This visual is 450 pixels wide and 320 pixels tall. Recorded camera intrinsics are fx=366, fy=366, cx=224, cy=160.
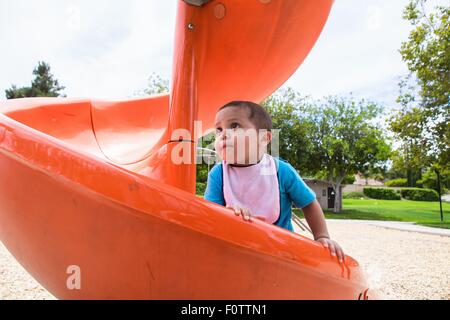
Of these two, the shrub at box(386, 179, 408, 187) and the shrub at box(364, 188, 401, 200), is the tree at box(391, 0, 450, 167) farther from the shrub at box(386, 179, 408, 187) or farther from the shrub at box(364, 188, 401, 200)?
the shrub at box(386, 179, 408, 187)

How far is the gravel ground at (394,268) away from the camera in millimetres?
2453

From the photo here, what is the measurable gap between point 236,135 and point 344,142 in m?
14.0

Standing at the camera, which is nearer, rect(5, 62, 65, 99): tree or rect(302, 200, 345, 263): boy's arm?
rect(302, 200, 345, 263): boy's arm

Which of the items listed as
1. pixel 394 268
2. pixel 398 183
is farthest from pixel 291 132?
pixel 398 183

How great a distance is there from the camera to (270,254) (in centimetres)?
72

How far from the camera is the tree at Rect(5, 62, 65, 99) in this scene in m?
23.1

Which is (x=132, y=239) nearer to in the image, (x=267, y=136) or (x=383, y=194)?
(x=267, y=136)

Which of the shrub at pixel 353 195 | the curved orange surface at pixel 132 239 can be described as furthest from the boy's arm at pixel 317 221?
the shrub at pixel 353 195

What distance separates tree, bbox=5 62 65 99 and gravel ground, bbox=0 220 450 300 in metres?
22.1

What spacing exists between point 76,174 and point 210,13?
49.2 inches

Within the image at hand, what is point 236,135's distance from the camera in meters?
1.05

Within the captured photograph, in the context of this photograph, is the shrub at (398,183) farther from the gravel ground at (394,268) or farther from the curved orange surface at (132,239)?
the curved orange surface at (132,239)

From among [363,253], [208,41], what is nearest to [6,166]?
[208,41]

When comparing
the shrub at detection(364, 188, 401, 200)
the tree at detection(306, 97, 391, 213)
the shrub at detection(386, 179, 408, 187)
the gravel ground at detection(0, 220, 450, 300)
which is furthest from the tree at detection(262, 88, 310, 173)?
the shrub at detection(386, 179, 408, 187)
